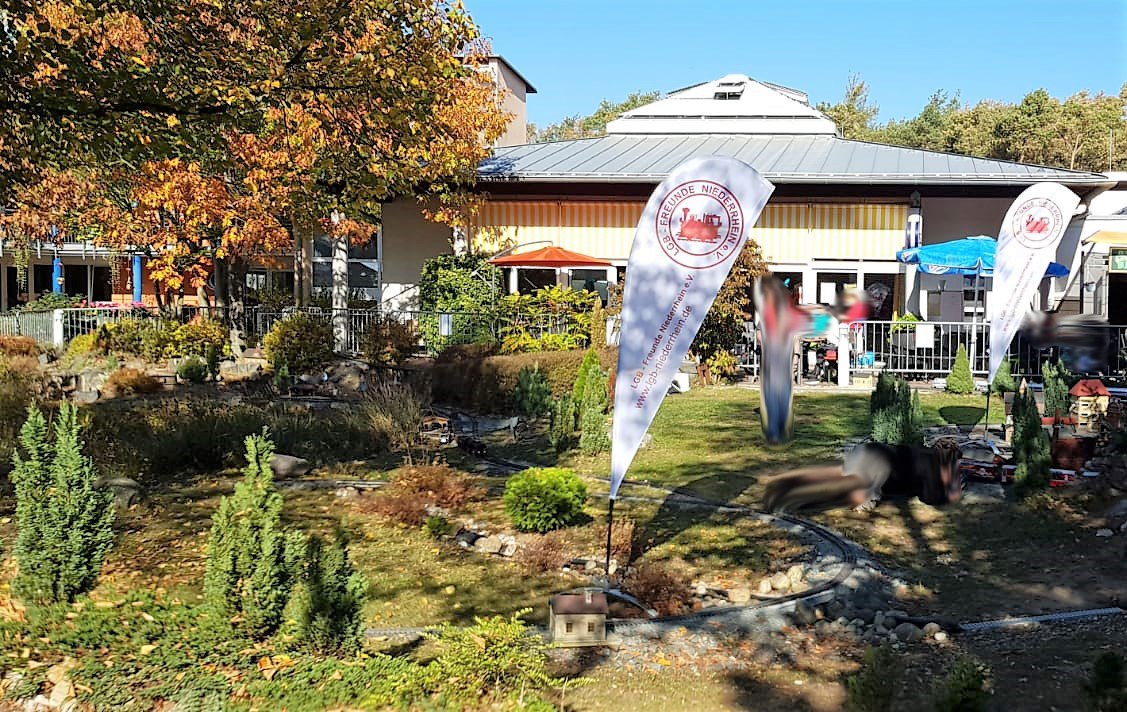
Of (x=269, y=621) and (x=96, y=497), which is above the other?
(x=96, y=497)

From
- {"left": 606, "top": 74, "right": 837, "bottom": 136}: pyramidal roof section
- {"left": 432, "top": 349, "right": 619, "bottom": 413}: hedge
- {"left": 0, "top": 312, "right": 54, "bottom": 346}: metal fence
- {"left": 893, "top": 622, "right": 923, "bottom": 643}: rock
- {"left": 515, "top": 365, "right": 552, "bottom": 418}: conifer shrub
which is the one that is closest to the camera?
{"left": 893, "top": 622, "right": 923, "bottom": 643}: rock

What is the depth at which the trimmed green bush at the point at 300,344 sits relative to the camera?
60.7 feet

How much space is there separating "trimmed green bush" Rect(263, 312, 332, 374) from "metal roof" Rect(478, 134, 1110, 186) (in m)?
6.86

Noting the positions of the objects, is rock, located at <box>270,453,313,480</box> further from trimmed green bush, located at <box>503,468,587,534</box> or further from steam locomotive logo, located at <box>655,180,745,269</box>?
steam locomotive logo, located at <box>655,180,745,269</box>

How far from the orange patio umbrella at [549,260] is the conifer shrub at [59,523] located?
1561 cm

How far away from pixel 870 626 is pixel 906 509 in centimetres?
335

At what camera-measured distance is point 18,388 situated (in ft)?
46.7

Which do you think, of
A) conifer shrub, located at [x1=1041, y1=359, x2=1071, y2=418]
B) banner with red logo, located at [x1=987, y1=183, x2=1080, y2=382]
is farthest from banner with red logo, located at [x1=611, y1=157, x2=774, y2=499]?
conifer shrub, located at [x1=1041, y1=359, x2=1071, y2=418]

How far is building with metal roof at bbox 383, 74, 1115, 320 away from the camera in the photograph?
22.8 meters

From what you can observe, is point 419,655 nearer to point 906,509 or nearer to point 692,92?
point 906,509

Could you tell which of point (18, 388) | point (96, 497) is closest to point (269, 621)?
point (96, 497)

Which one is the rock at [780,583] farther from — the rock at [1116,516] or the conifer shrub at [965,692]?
the rock at [1116,516]

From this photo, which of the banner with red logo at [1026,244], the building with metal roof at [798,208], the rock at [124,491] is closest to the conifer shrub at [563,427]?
the rock at [124,491]

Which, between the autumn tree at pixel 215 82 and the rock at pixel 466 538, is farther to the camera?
the autumn tree at pixel 215 82
